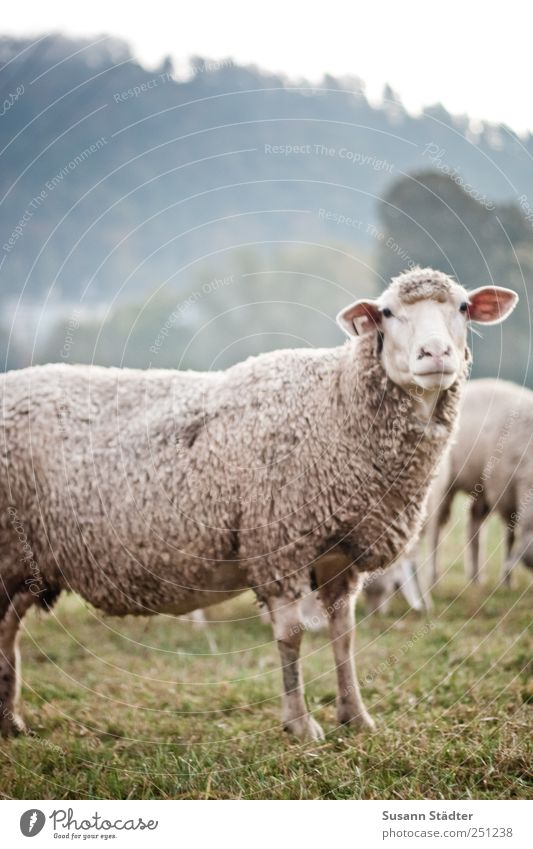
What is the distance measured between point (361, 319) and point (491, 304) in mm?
723

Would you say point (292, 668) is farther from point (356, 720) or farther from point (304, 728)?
point (356, 720)

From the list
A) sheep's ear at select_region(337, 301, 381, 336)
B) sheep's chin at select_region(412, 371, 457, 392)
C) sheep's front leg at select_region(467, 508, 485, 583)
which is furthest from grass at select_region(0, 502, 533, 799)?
sheep's ear at select_region(337, 301, 381, 336)

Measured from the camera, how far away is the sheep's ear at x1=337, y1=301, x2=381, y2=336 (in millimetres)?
4391

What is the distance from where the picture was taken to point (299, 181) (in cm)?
560

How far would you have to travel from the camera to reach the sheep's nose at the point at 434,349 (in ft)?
13.1

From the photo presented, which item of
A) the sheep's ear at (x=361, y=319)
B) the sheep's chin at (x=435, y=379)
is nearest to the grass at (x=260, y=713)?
the sheep's chin at (x=435, y=379)

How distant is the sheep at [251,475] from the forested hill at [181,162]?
1.01m

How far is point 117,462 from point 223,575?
2.88 feet

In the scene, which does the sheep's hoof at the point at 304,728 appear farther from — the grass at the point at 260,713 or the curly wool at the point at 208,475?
the curly wool at the point at 208,475

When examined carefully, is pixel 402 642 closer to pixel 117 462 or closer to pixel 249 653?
pixel 249 653

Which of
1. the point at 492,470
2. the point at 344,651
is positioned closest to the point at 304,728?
the point at 344,651

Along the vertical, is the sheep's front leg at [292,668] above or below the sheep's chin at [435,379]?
below

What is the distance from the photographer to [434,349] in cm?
398

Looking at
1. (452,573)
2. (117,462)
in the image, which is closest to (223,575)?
(117,462)
